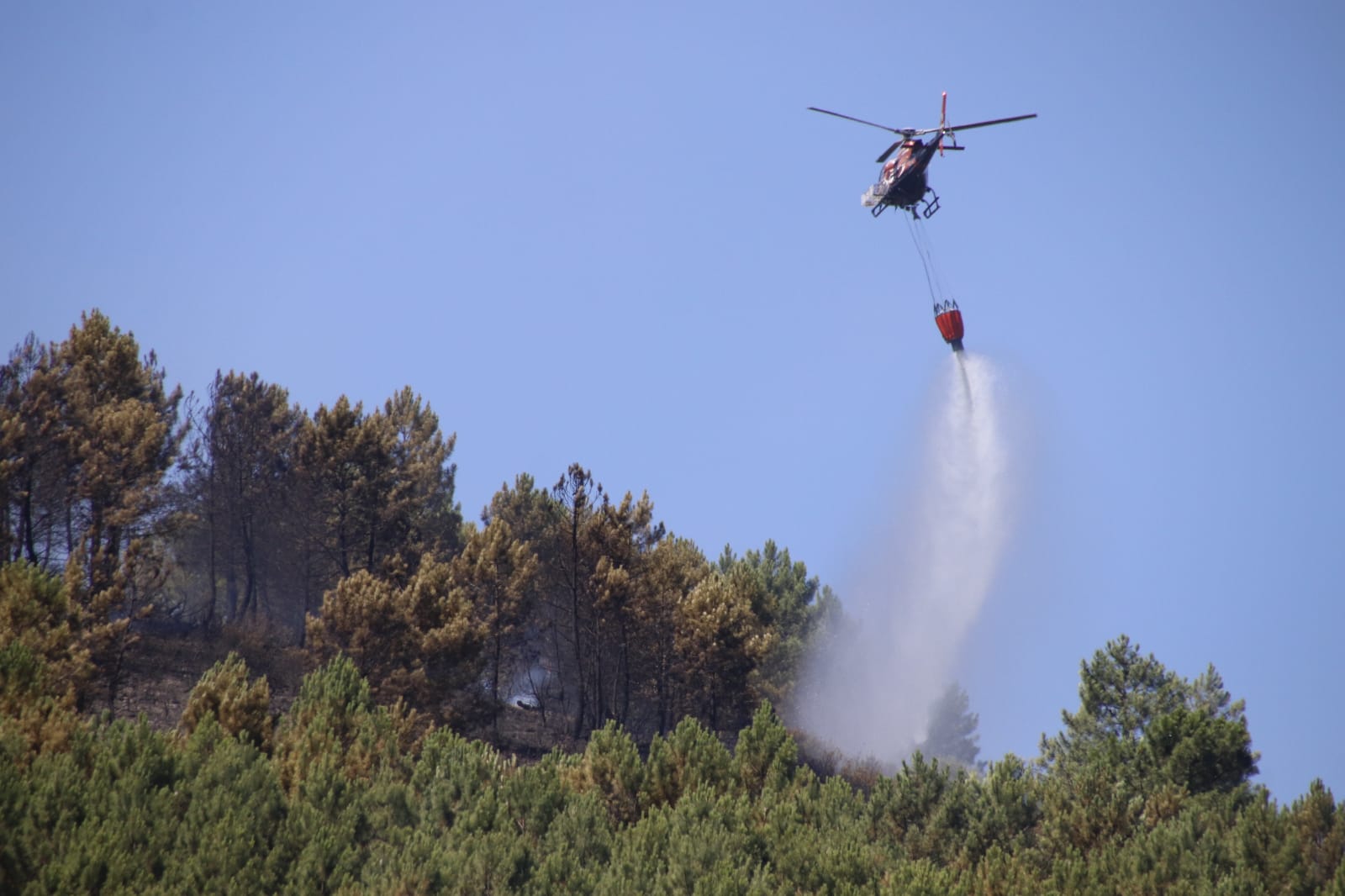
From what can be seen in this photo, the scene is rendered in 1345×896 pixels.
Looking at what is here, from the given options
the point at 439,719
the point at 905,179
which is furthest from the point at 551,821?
the point at 905,179

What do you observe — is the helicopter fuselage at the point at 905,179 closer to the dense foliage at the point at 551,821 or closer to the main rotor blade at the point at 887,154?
the main rotor blade at the point at 887,154

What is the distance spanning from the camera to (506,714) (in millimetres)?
48719

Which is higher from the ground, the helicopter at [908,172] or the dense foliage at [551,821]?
the helicopter at [908,172]

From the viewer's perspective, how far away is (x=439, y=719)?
36.2 m

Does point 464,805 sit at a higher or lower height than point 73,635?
lower

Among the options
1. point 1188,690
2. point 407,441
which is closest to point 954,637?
point 1188,690

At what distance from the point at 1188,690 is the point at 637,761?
86.1 ft

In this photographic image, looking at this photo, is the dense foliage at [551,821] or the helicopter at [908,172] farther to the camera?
the helicopter at [908,172]

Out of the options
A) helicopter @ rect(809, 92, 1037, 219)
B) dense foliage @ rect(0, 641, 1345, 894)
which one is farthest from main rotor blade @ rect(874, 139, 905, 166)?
dense foliage @ rect(0, 641, 1345, 894)

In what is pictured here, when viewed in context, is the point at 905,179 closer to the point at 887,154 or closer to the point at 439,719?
the point at 887,154

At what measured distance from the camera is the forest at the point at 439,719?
19375mm

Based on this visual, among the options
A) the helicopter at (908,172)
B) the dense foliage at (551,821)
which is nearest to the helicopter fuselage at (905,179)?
the helicopter at (908,172)

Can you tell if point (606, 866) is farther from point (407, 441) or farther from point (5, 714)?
point (407, 441)

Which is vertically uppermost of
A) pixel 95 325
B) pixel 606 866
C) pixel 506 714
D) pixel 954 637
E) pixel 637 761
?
pixel 95 325
